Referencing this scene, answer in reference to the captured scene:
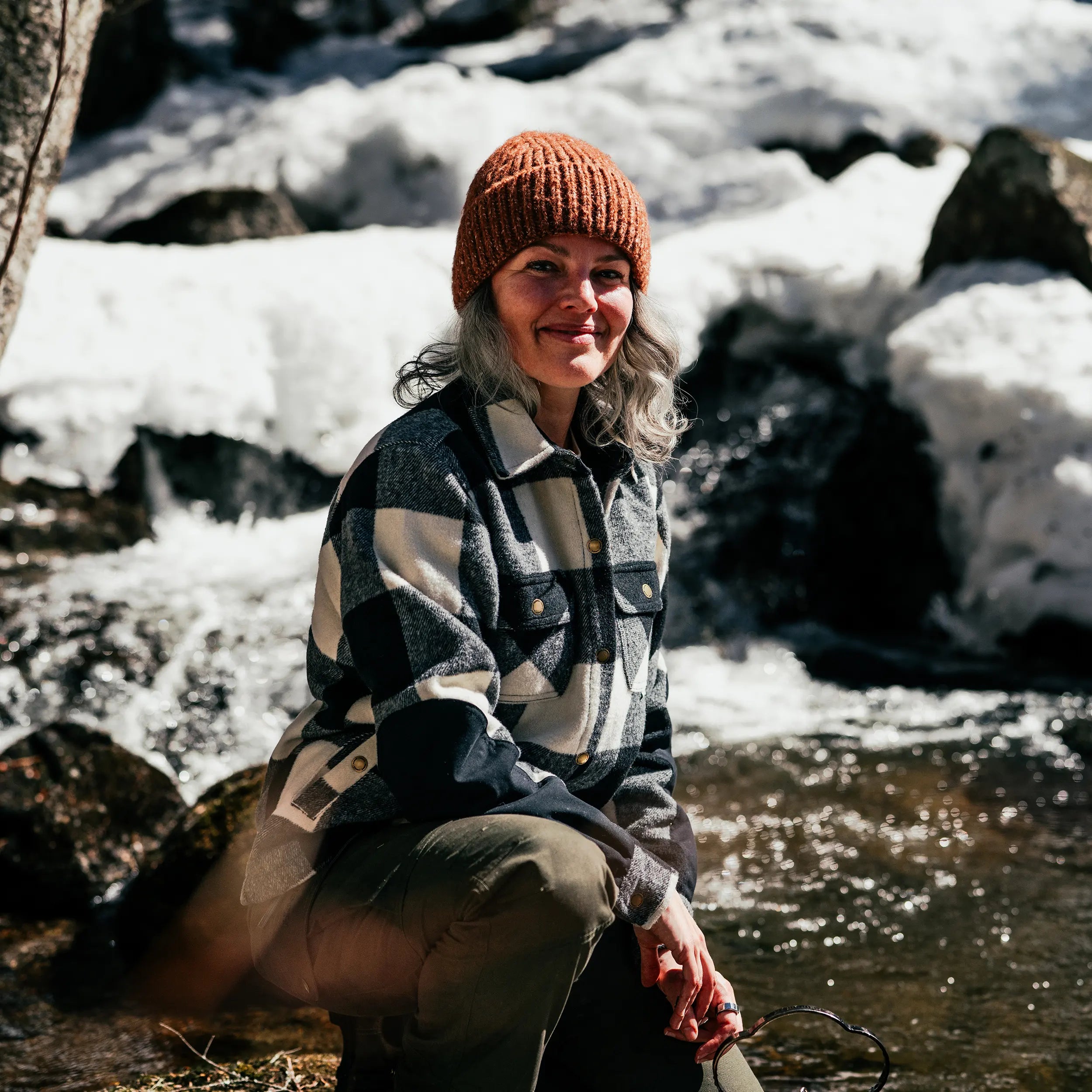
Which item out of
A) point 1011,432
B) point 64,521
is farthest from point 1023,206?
point 64,521

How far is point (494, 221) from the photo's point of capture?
2.37 meters

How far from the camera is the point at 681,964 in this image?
2219 millimetres

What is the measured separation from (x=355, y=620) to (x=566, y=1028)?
0.81 metres

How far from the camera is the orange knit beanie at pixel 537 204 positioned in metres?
2.34

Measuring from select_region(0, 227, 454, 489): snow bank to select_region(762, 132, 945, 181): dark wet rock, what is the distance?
166 inches

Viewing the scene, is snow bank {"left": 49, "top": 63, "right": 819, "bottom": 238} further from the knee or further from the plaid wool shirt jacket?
the knee

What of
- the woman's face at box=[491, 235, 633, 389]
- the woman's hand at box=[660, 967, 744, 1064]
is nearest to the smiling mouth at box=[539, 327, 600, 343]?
the woman's face at box=[491, 235, 633, 389]

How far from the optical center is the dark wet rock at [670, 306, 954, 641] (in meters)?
7.62

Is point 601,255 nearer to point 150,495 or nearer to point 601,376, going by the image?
point 601,376

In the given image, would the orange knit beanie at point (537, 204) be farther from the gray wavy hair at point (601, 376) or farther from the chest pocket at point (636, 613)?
the chest pocket at point (636, 613)

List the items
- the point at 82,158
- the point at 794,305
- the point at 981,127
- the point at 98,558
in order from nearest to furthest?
the point at 98,558 < the point at 794,305 < the point at 981,127 < the point at 82,158

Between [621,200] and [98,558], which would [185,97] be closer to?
[98,558]

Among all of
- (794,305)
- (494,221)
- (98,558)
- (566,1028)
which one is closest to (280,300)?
(98,558)

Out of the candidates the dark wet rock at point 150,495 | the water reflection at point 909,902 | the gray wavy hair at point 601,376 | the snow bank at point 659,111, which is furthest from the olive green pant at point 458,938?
the snow bank at point 659,111
